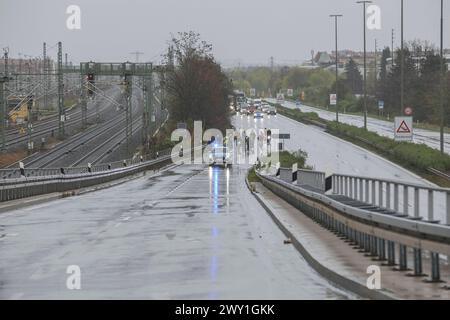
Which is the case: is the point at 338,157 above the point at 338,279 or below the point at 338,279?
below

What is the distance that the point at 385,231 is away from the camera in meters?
14.6

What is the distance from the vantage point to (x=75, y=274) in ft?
48.3

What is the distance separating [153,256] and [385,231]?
15.5ft

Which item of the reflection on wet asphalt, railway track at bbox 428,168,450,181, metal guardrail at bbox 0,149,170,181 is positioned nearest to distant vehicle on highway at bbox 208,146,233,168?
metal guardrail at bbox 0,149,170,181

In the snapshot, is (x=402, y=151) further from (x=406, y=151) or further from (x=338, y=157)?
(x=338, y=157)

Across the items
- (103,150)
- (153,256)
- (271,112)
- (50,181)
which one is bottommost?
(103,150)

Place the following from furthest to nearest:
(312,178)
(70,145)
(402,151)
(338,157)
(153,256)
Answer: (70,145)
(338,157)
(402,151)
(312,178)
(153,256)

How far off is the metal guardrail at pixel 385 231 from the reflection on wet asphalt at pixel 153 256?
1.23 m

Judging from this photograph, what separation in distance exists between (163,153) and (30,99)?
19302 mm

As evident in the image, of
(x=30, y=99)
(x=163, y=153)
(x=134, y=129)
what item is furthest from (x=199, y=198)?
(x=134, y=129)

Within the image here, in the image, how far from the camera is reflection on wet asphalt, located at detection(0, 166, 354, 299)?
1289cm

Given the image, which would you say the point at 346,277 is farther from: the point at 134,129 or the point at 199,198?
the point at 134,129

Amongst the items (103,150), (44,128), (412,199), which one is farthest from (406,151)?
(44,128)

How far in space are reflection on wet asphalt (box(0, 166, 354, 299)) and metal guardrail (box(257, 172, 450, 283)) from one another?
1.23 meters
